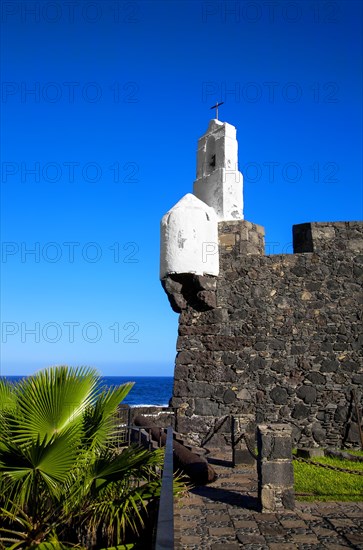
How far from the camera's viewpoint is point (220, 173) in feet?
36.7

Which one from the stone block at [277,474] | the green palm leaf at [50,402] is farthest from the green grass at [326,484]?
the green palm leaf at [50,402]

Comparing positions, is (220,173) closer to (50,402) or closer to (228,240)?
(228,240)

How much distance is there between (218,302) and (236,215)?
2.01 metres

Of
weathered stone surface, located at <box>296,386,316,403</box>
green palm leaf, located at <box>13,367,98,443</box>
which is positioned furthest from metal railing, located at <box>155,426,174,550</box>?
weathered stone surface, located at <box>296,386,316,403</box>

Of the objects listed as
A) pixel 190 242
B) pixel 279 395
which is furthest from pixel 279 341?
pixel 190 242

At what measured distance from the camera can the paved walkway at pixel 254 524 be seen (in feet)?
14.9

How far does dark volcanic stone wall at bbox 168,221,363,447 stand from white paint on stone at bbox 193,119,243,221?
107cm

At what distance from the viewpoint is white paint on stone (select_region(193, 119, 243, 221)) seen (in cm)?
1102

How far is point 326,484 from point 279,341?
376cm

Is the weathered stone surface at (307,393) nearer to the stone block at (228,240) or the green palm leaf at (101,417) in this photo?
the stone block at (228,240)

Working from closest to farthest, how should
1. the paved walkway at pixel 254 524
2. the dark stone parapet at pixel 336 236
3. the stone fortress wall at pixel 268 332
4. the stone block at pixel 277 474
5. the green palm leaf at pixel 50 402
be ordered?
the paved walkway at pixel 254 524 < the green palm leaf at pixel 50 402 < the stone block at pixel 277 474 < the stone fortress wall at pixel 268 332 < the dark stone parapet at pixel 336 236

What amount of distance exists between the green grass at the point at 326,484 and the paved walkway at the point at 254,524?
0.82 ft

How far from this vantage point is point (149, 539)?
15.9 feet

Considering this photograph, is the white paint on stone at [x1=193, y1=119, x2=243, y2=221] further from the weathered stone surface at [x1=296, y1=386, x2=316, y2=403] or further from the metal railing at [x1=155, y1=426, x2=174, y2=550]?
the metal railing at [x1=155, y1=426, x2=174, y2=550]
